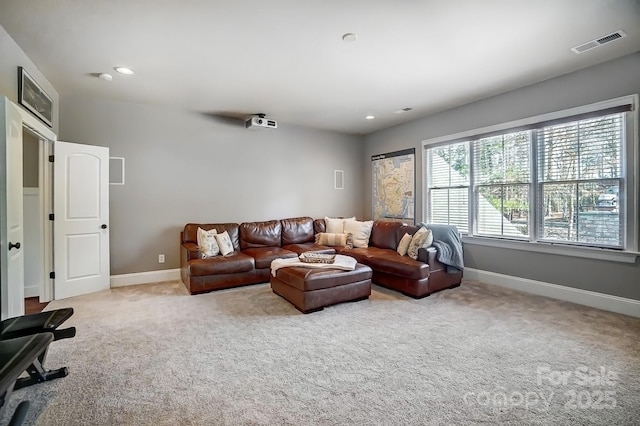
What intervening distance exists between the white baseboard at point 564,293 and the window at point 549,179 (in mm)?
551

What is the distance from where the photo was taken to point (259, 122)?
4953mm

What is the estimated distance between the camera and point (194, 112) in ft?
15.8

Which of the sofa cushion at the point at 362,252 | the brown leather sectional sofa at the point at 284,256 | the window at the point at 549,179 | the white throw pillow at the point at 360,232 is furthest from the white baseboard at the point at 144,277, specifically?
the window at the point at 549,179

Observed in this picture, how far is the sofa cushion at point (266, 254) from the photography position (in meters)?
4.35

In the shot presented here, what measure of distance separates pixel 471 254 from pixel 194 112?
4974mm

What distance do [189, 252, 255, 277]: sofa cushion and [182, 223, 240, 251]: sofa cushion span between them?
523 mm

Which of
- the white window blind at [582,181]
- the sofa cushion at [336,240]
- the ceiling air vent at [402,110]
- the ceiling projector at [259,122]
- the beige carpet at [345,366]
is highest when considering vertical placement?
the ceiling air vent at [402,110]

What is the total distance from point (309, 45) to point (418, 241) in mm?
2757

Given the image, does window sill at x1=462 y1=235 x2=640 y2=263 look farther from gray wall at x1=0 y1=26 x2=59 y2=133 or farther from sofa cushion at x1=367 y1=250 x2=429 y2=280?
gray wall at x1=0 y1=26 x2=59 y2=133

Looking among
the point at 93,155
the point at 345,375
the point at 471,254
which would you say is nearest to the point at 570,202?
the point at 471,254

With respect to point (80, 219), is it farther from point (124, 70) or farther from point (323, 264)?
point (323, 264)

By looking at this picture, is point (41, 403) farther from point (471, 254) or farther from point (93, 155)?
point (471, 254)

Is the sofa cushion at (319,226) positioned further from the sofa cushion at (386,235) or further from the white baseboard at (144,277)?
the white baseboard at (144,277)

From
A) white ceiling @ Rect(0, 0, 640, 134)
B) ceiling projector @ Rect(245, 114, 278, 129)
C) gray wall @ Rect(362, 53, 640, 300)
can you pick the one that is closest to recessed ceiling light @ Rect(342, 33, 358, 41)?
white ceiling @ Rect(0, 0, 640, 134)
